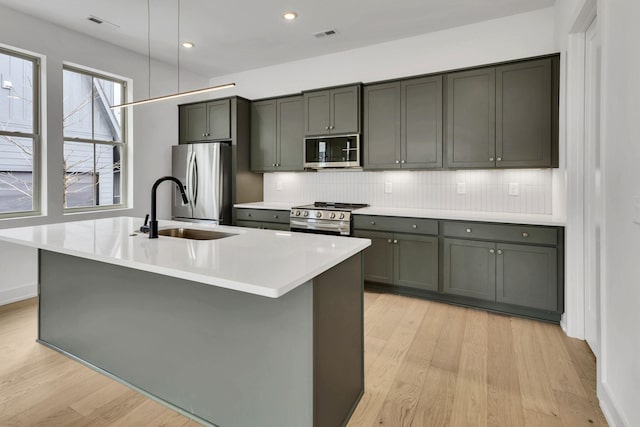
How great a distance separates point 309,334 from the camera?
1438mm

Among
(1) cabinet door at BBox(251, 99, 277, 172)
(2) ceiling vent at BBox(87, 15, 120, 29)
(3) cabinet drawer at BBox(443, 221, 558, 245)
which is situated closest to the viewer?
(3) cabinet drawer at BBox(443, 221, 558, 245)

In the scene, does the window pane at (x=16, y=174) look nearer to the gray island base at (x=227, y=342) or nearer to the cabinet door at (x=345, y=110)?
the gray island base at (x=227, y=342)

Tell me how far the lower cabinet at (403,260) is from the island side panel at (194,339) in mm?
2335

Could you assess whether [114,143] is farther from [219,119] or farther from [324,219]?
[324,219]

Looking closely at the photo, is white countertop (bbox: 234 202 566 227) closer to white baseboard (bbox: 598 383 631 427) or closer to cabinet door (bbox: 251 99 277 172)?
white baseboard (bbox: 598 383 631 427)

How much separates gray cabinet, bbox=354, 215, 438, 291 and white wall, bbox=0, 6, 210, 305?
3017 millimetres

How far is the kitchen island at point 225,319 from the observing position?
146cm

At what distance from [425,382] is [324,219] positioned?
2190 mm

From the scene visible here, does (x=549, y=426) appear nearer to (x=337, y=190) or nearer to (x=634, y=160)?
(x=634, y=160)

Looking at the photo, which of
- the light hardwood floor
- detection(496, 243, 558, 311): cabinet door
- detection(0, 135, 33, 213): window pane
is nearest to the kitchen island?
the light hardwood floor

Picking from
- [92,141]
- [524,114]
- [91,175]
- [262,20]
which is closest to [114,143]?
[92,141]

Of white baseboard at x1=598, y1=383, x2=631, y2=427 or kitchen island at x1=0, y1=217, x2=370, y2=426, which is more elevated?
kitchen island at x1=0, y1=217, x2=370, y2=426

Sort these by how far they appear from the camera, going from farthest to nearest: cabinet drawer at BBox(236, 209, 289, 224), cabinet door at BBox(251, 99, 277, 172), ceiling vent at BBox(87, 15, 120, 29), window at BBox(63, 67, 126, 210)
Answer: cabinet door at BBox(251, 99, 277, 172), cabinet drawer at BBox(236, 209, 289, 224), window at BBox(63, 67, 126, 210), ceiling vent at BBox(87, 15, 120, 29)

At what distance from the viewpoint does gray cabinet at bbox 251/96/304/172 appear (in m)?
4.56
